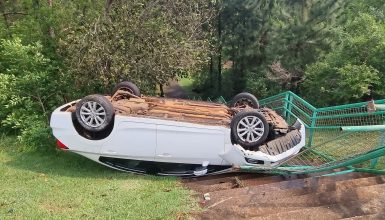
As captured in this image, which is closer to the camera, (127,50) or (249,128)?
(249,128)

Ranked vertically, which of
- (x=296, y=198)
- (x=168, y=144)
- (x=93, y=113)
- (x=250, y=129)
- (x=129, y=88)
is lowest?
(x=296, y=198)

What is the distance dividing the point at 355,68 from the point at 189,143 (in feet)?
28.7

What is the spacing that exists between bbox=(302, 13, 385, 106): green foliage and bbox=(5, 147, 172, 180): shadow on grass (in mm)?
9009

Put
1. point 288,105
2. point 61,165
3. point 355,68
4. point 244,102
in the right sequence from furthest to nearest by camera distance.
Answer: point 355,68 → point 288,105 → point 244,102 → point 61,165

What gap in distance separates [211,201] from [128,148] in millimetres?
2038

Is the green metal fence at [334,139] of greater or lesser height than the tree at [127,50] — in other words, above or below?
below

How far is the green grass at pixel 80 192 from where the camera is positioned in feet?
19.4

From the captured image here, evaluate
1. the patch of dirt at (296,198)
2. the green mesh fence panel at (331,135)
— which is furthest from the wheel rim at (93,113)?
the green mesh fence panel at (331,135)

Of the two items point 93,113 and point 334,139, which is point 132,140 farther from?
point 334,139

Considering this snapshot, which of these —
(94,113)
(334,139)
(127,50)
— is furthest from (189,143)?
(127,50)

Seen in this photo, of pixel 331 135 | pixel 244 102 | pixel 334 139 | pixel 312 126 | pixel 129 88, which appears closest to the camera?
pixel 334 139

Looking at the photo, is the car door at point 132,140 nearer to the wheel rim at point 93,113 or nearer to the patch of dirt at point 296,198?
the wheel rim at point 93,113

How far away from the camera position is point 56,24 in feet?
38.8

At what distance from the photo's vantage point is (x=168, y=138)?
7367mm
